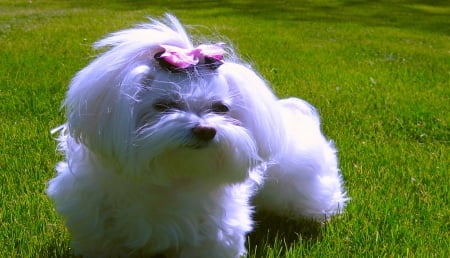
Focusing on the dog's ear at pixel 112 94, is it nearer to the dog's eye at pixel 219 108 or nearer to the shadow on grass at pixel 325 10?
the dog's eye at pixel 219 108

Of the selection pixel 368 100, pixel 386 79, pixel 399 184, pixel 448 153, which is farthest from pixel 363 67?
pixel 399 184

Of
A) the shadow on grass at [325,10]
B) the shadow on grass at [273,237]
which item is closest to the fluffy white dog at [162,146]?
the shadow on grass at [273,237]

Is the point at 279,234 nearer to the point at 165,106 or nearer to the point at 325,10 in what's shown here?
the point at 165,106

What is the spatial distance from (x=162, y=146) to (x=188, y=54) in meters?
0.46

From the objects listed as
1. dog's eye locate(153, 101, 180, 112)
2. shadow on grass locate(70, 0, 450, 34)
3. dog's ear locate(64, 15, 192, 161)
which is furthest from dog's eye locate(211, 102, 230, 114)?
shadow on grass locate(70, 0, 450, 34)

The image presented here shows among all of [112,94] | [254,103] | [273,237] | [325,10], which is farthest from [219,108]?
[325,10]

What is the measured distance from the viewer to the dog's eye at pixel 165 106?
2.71 m

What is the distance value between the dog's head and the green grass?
65 centimetres

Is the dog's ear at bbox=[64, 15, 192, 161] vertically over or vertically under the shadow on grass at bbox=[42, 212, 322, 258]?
over

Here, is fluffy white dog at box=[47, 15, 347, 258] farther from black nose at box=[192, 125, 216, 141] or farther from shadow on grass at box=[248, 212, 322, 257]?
shadow on grass at box=[248, 212, 322, 257]

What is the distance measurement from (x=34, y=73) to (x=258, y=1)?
1742cm

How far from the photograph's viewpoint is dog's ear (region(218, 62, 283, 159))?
9.41 ft

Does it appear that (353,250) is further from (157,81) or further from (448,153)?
(448,153)

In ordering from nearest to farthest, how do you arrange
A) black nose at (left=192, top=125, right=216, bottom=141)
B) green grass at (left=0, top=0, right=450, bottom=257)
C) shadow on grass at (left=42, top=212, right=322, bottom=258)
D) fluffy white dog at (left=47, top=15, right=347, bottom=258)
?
black nose at (left=192, top=125, right=216, bottom=141) < fluffy white dog at (left=47, top=15, right=347, bottom=258) < shadow on grass at (left=42, top=212, right=322, bottom=258) < green grass at (left=0, top=0, right=450, bottom=257)
